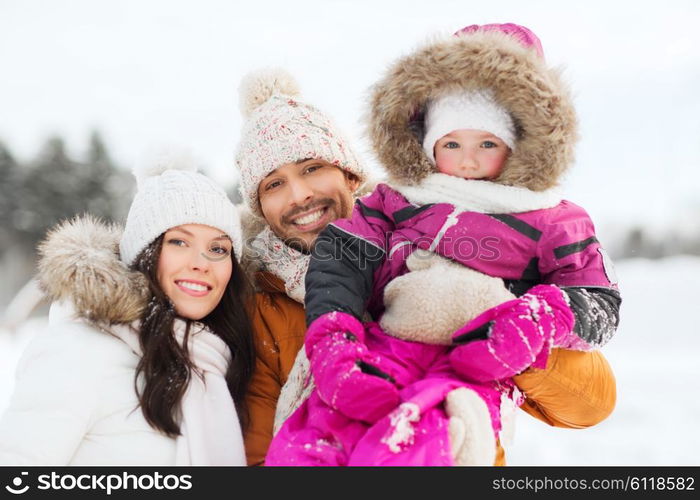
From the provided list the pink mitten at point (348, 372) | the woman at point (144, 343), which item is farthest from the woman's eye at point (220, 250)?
the pink mitten at point (348, 372)

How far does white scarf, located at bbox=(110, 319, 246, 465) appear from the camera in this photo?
6.48 ft

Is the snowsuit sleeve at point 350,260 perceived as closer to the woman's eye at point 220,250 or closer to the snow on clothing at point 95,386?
A: the woman's eye at point 220,250

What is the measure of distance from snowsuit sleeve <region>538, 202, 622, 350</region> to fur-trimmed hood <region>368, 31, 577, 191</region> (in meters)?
0.17

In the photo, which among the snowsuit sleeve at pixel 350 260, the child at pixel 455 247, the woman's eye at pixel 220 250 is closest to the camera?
the child at pixel 455 247

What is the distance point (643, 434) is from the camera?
15.6 feet

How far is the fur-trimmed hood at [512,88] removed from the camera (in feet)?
6.57

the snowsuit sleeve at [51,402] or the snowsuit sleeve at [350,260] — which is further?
the snowsuit sleeve at [350,260]

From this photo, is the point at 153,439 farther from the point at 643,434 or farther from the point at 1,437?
the point at 643,434

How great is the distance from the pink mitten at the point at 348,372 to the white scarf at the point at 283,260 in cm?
63

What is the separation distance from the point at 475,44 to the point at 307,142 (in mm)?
868

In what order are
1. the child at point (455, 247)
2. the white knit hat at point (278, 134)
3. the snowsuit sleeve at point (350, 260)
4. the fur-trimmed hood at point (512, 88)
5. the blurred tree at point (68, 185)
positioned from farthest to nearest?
the blurred tree at point (68, 185) < the white knit hat at point (278, 134) < the fur-trimmed hood at point (512, 88) < the snowsuit sleeve at point (350, 260) < the child at point (455, 247)

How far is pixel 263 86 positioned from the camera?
2824 millimetres

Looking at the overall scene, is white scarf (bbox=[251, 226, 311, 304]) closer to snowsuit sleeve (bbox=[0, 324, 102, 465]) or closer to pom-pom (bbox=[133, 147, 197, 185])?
pom-pom (bbox=[133, 147, 197, 185])
